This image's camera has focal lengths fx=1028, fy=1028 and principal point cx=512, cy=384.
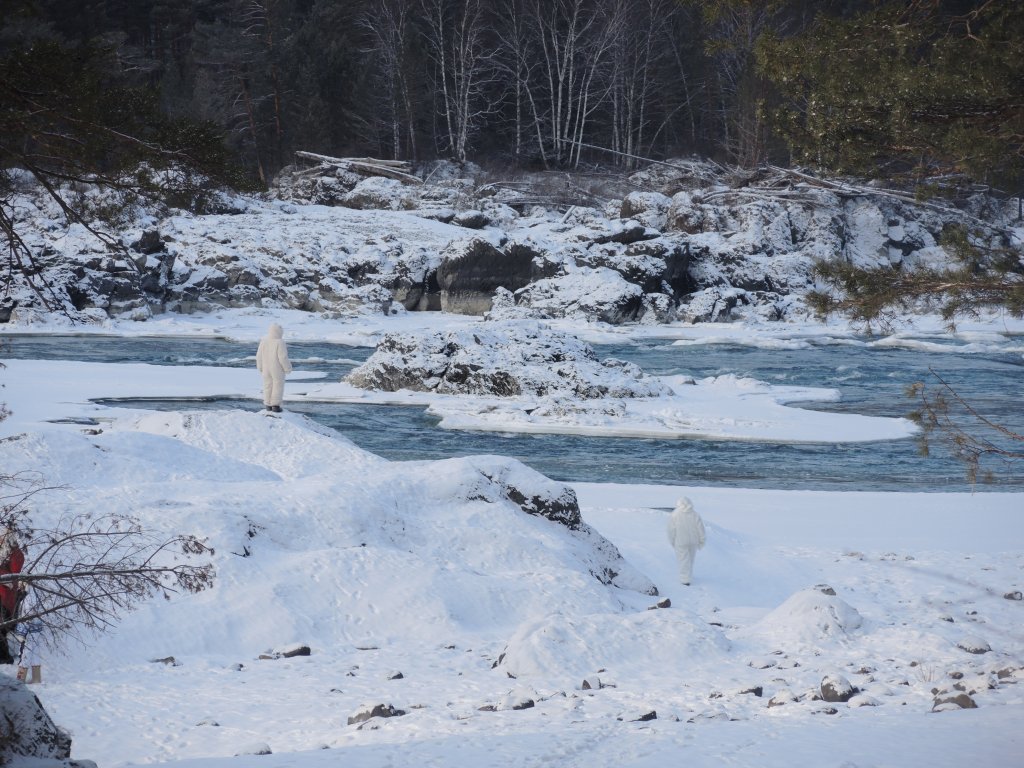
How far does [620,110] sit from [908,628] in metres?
53.7

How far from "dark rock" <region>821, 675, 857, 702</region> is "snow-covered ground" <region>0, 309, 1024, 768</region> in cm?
8

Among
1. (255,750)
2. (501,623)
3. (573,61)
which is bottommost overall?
(501,623)

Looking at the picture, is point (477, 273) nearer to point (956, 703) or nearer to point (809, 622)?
point (809, 622)

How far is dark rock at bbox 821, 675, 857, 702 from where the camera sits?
229 inches

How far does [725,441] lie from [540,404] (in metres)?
4.19

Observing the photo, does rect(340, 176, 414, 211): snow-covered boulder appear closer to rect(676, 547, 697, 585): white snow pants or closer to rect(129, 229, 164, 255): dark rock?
rect(129, 229, 164, 255): dark rock

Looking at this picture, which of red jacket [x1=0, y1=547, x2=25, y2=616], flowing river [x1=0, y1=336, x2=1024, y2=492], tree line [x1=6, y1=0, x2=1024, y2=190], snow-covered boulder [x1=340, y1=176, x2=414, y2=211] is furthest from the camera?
snow-covered boulder [x1=340, y1=176, x2=414, y2=211]

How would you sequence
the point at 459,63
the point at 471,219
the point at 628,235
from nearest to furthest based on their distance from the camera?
the point at 628,235
the point at 471,219
the point at 459,63

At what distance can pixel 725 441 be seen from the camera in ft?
58.5

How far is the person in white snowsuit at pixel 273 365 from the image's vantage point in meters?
14.0

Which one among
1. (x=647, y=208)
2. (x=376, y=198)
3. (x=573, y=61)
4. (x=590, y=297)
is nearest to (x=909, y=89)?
(x=590, y=297)

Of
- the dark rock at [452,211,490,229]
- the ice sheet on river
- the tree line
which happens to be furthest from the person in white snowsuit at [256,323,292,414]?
the dark rock at [452,211,490,229]

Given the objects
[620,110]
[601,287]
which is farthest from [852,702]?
[620,110]

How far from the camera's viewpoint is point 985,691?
19.0 feet
